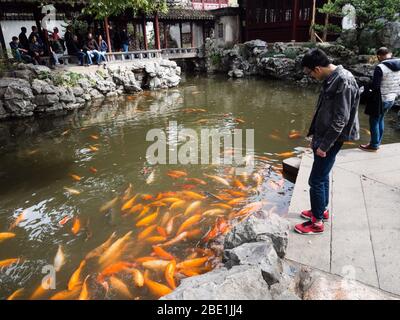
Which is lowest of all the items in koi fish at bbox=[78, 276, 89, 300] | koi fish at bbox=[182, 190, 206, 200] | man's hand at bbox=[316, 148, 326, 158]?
koi fish at bbox=[78, 276, 89, 300]

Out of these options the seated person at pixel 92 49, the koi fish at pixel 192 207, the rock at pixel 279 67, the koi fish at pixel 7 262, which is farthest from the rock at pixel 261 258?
the rock at pixel 279 67

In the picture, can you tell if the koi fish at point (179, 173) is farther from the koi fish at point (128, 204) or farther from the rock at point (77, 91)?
the rock at point (77, 91)

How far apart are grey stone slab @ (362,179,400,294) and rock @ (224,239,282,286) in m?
0.94

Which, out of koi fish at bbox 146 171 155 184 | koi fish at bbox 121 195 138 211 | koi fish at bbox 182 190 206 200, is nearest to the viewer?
koi fish at bbox 121 195 138 211

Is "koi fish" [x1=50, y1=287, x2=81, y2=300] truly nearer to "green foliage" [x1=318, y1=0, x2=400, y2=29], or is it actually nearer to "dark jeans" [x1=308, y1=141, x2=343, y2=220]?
"dark jeans" [x1=308, y1=141, x2=343, y2=220]

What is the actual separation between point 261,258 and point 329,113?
1565 millimetres

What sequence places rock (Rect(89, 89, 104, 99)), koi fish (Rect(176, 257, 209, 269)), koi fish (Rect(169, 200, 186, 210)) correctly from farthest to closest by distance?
rock (Rect(89, 89, 104, 99)) < koi fish (Rect(169, 200, 186, 210)) < koi fish (Rect(176, 257, 209, 269))

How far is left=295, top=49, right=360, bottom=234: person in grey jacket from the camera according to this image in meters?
2.93

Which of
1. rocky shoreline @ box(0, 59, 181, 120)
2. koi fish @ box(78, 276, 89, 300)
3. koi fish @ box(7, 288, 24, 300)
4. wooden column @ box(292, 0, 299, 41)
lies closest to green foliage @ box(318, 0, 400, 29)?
wooden column @ box(292, 0, 299, 41)

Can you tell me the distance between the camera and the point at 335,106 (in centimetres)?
297

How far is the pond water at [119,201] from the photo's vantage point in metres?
3.93

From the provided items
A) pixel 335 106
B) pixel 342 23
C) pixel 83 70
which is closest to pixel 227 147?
pixel 335 106

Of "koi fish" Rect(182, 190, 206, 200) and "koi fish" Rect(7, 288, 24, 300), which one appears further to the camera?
"koi fish" Rect(182, 190, 206, 200)

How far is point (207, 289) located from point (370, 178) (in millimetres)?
3405
